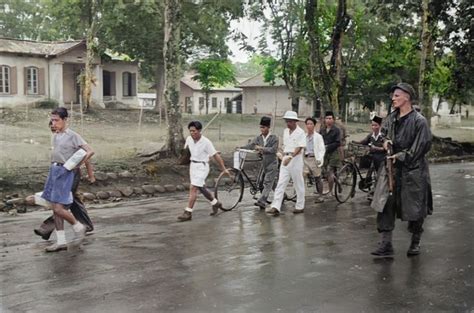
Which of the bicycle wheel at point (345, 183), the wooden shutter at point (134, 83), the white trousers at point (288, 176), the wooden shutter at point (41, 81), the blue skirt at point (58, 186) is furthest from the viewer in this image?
the wooden shutter at point (134, 83)

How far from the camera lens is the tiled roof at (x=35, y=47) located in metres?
35.7

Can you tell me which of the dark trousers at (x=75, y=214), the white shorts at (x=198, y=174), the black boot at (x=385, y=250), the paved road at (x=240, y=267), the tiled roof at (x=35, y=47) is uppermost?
the tiled roof at (x=35, y=47)

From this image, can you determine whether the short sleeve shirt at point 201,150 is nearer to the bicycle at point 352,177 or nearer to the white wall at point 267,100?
the bicycle at point 352,177

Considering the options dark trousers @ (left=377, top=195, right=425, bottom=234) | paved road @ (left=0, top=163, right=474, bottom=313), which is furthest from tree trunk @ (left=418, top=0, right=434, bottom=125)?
dark trousers @ (left=377, top=195, right=425, bottom=234)

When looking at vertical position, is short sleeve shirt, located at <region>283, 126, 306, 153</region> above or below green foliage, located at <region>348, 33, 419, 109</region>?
below

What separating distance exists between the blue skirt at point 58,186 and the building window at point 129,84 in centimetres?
3681

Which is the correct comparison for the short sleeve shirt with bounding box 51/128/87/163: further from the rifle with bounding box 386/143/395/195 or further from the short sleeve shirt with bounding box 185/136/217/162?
the rifle with bounding box 386/143/395/195

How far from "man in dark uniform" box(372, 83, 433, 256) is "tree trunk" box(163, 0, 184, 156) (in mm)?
10114

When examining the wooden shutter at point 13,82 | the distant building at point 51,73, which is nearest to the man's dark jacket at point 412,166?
the distant building at point 51,73

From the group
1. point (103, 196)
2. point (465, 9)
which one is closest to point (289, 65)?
point (465, 9)

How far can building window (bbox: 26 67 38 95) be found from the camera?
36.6 metres

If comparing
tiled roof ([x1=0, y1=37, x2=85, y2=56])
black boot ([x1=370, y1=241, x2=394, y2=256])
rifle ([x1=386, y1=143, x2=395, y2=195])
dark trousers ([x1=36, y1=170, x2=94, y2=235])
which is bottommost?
black boot ([x1=370, y1=241, x2=394, y2=256])

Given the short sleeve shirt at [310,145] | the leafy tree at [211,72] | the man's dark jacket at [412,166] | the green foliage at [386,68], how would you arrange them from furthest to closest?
the leafy tree at [211,72], the green foliage at [386,68], the short sleeve shirt at [310,145], the man's dark jacket at [412,166]

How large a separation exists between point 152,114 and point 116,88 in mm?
4787
